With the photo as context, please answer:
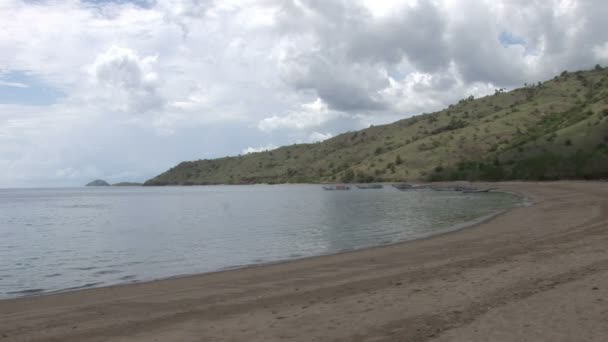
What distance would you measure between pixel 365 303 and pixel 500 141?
123 meters

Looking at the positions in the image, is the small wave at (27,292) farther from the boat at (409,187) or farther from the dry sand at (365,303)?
the boat at (409,187)

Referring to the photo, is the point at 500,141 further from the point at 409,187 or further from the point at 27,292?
the point at 27,292

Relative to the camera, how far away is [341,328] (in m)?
10.1

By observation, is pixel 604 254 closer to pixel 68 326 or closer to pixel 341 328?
pixel 341 328

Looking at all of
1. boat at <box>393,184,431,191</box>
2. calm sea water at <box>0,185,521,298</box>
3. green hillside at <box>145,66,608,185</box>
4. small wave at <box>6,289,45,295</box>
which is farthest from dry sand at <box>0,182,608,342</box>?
boat at <box>393,184,431,191</box>

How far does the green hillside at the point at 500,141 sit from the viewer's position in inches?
3364

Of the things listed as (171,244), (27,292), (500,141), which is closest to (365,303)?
(27,292)

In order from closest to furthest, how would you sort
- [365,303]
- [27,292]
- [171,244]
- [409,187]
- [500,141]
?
[365,303] < [27,292] < [171,244] < [409,187] < [500,141]

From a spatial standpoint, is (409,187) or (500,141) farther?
(500,141)

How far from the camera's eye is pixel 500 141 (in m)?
126

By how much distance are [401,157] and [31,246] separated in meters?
124

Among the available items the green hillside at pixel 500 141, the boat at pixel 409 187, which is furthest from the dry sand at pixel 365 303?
the boat at pixel 409 187

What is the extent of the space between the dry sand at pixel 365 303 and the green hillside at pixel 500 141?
66991 mm

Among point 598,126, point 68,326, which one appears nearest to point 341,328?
point 68,326
